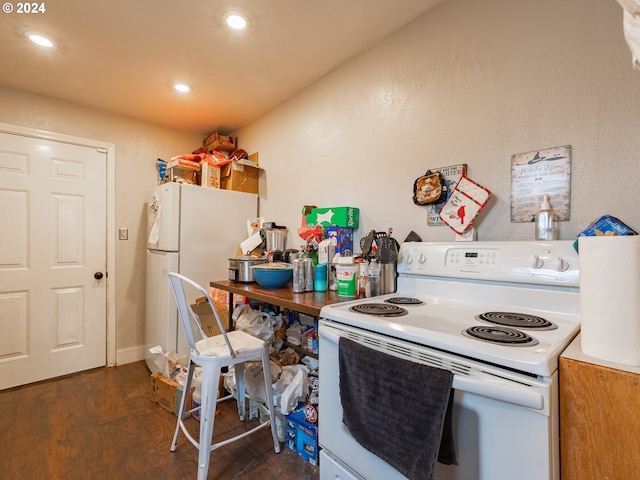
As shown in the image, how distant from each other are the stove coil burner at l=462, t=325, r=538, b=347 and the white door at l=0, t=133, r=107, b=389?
10.3 feet

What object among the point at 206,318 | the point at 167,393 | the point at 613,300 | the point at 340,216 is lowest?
the point at 167,393

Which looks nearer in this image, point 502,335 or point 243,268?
point 502,335

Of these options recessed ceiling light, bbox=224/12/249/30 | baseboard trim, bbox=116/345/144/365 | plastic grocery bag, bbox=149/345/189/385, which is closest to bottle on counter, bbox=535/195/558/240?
recessed ceiling light, bbox=224/12/249/30

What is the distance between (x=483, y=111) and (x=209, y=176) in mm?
2246

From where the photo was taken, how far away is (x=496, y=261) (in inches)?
48.8

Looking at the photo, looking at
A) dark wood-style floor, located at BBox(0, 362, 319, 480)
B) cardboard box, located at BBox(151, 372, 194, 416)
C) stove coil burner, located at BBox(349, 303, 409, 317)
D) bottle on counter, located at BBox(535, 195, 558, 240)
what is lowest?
dark wood-style floor, located at BBox(0, 362, 319, 480)

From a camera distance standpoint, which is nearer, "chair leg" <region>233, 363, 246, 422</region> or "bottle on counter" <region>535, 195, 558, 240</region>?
"bottle on counter" <region>535, 195, 558, 240</region>

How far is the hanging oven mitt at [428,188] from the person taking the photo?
1.54 m

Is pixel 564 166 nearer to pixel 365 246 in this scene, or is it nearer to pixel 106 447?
pixel 365 246

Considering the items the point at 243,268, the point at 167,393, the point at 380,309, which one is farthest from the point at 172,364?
the point at 380,309

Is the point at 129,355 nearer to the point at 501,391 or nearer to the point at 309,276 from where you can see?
the point at 309,276

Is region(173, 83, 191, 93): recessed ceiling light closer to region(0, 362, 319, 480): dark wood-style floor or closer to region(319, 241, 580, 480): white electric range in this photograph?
region(319, 241, 580, 480): white electric range

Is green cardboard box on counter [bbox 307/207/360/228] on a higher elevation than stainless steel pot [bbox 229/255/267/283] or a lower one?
higher

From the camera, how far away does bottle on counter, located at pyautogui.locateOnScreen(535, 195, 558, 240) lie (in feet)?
3.92
